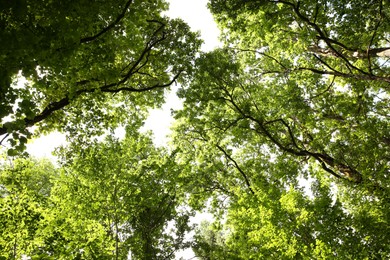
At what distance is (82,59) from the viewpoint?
7668 mm

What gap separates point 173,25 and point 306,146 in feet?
29.5

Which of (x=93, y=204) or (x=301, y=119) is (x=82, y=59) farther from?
(x=301, y=119)

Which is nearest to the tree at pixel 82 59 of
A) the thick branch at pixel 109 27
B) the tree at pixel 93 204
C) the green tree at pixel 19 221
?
the thick branch at pixel 109 27

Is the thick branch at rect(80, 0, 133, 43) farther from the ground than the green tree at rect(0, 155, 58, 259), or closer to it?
farther from the ground

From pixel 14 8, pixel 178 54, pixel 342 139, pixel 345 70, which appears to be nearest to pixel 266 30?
pixel 178 54

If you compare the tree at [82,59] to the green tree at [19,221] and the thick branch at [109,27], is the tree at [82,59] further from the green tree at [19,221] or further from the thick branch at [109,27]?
the green tree at [19,221]

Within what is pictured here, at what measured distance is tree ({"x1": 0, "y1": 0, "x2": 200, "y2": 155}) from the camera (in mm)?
4059

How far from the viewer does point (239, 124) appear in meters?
12.6

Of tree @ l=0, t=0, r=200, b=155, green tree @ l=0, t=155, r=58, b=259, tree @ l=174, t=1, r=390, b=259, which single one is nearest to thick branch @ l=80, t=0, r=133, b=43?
tree @ l=0, t=0, r=200, b=155

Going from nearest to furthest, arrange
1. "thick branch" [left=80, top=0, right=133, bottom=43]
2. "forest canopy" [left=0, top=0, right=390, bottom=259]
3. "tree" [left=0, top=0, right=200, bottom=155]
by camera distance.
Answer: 1. "tree" [left=0, top=0, right=200, bottom=155]
2. "thick branch" [left=80, top=0, right=133, bottom=43]
3. "forest canopy" [left=0, top=0, right=390, bottom=259]

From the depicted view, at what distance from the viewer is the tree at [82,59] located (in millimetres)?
4059

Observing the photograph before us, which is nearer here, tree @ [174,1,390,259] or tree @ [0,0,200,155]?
tree @ [0,0,200,155]

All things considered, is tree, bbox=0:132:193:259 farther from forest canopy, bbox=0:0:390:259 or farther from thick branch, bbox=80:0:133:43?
thick branch, bbox=80:0:133:43

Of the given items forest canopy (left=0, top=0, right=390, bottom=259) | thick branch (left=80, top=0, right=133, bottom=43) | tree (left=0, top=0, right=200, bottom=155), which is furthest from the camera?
forest canopy (left=0, top=0, right=390, bottom=259)
